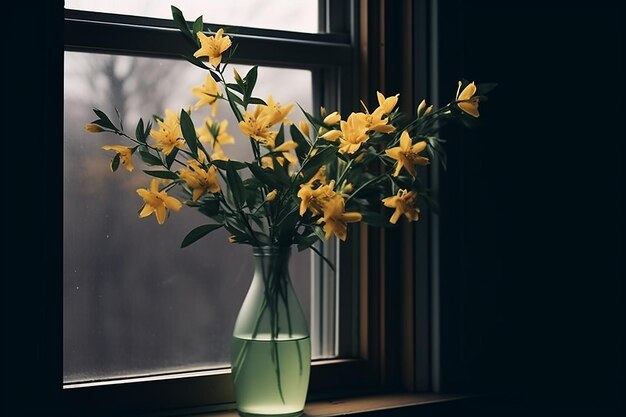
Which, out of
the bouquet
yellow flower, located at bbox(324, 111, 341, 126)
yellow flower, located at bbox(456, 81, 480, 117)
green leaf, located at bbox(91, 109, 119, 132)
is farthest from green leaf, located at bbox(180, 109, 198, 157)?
yellow flower, located at bbox(456, 81, 480, 117)

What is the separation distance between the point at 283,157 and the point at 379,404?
0.49 m

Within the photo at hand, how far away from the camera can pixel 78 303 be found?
1.46 meters

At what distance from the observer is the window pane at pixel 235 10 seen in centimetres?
149

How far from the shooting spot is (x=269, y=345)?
1391 mm

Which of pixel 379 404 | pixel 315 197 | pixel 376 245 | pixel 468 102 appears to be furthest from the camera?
pixel 376 245

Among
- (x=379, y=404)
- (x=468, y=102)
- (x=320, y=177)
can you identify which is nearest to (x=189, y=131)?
(x=320, y=177)

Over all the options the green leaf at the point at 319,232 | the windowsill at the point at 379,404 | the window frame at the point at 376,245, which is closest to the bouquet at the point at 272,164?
the green leaf at the point at 319,232

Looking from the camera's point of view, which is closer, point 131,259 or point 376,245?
point 131,259

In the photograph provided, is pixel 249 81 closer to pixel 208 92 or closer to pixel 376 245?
pixel 208 92

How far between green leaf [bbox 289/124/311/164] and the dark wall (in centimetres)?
33

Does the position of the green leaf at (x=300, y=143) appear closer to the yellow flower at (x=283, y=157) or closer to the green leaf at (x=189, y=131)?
the yellow flower at (x=283, y=157)

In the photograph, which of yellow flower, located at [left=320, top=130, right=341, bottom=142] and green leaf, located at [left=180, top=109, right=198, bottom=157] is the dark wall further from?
green leaf, located at [left=180, top=109, right=198, bottom=157]

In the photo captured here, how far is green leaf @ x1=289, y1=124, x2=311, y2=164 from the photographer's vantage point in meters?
1.43

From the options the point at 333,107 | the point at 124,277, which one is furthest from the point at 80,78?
the point at 333,107
